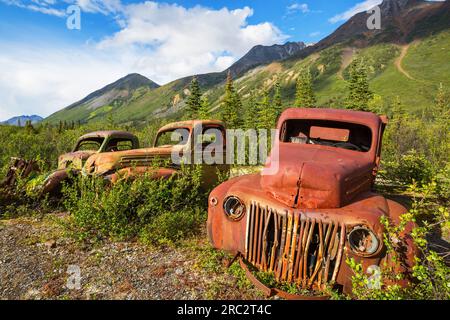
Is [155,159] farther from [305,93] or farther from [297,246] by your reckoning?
[305,93]

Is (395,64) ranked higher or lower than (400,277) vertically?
higher

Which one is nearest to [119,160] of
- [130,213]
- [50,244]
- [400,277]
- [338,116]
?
[130,213]

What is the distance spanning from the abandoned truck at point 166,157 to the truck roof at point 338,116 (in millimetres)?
1925

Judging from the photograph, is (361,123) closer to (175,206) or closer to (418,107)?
(175,206)

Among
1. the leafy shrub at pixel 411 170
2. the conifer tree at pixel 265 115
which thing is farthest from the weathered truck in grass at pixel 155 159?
the conifer tree at pixel 265 115

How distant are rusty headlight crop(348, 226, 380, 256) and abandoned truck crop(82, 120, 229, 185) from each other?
10.2ft

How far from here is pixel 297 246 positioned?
3156mm

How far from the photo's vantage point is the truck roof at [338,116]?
4.68m

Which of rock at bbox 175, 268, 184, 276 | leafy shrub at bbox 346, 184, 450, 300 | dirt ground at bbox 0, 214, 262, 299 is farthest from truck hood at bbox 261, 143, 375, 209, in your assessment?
rock at bbox 175, 268, 184, 276

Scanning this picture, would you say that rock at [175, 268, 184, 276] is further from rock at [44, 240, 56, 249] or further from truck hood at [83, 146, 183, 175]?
truck hood at [83, 146, 183, 175]

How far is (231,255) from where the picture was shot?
3.97 meters

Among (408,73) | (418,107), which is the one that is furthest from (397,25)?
(418,107)

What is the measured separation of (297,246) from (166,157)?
432 cm

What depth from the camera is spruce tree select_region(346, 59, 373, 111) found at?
31375mm
